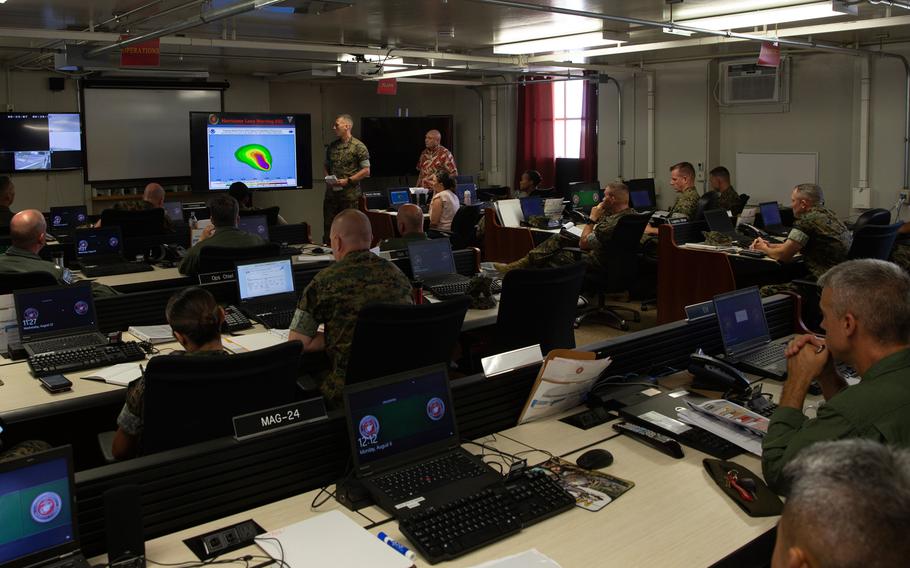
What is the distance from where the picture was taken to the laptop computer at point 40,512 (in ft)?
5.70

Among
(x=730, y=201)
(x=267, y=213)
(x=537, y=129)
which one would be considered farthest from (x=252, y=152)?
(x=730, y=201)

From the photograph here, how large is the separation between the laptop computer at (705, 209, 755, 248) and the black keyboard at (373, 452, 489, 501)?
552 cm

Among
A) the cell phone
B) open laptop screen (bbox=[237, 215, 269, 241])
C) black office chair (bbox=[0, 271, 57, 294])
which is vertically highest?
open laptop screen (bbox=[237, 215, 269, 241])

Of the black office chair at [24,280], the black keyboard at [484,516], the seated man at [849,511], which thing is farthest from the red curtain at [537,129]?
the seated man at [849,511]

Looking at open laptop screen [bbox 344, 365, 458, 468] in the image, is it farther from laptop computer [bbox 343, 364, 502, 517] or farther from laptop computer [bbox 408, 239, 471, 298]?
laptop computer [bbox 408, 239, 471, 298]

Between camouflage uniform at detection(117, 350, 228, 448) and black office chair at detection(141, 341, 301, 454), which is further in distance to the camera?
camouflage uniform at detection(117, 350, 228, 448)

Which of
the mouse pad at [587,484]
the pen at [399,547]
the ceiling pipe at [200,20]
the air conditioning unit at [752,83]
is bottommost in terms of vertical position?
the pen at [399,547]

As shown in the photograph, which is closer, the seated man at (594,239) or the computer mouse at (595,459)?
the computer mouse at (595,459)

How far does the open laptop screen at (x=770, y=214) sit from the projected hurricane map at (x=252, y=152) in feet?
21.5

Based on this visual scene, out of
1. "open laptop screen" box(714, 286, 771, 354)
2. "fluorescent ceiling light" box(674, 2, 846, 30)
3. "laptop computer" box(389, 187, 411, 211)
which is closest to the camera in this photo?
"open laptop screen" box(714, 286, 771, 354)

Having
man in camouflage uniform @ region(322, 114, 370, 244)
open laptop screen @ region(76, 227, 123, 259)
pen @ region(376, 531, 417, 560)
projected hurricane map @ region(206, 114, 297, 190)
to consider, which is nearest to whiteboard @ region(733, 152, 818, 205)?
man in camouflage uniform @ region(322, 114, 370, 244)

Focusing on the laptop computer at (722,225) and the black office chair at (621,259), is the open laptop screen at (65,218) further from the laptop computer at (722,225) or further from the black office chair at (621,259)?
the laptop computer at (722,225)

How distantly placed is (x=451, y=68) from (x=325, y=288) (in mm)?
6554

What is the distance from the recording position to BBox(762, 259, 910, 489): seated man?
2125 mm
